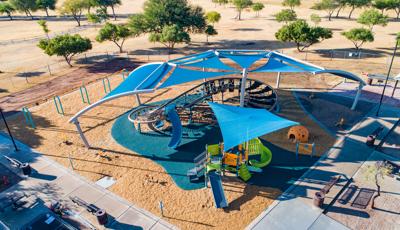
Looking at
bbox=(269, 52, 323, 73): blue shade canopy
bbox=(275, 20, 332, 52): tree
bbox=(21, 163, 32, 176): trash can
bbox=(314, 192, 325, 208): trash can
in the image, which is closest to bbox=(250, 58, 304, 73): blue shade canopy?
bbox=(269, 52, 323, 73): blue shade canopy

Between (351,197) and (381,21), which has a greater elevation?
(381,21)

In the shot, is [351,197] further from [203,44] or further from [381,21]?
[381,21]

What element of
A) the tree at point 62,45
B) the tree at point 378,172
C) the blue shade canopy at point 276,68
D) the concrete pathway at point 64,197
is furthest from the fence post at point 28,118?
the tree at point 378,172

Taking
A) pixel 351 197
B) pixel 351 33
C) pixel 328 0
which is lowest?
pixel 351 197

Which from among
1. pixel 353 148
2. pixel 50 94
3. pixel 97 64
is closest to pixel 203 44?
pixel 97 64

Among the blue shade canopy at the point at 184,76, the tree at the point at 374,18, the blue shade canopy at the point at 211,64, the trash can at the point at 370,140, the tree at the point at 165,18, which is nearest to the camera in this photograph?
the trash can at the point at 370,140

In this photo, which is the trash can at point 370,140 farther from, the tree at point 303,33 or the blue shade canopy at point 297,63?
the tree at point 303,33
